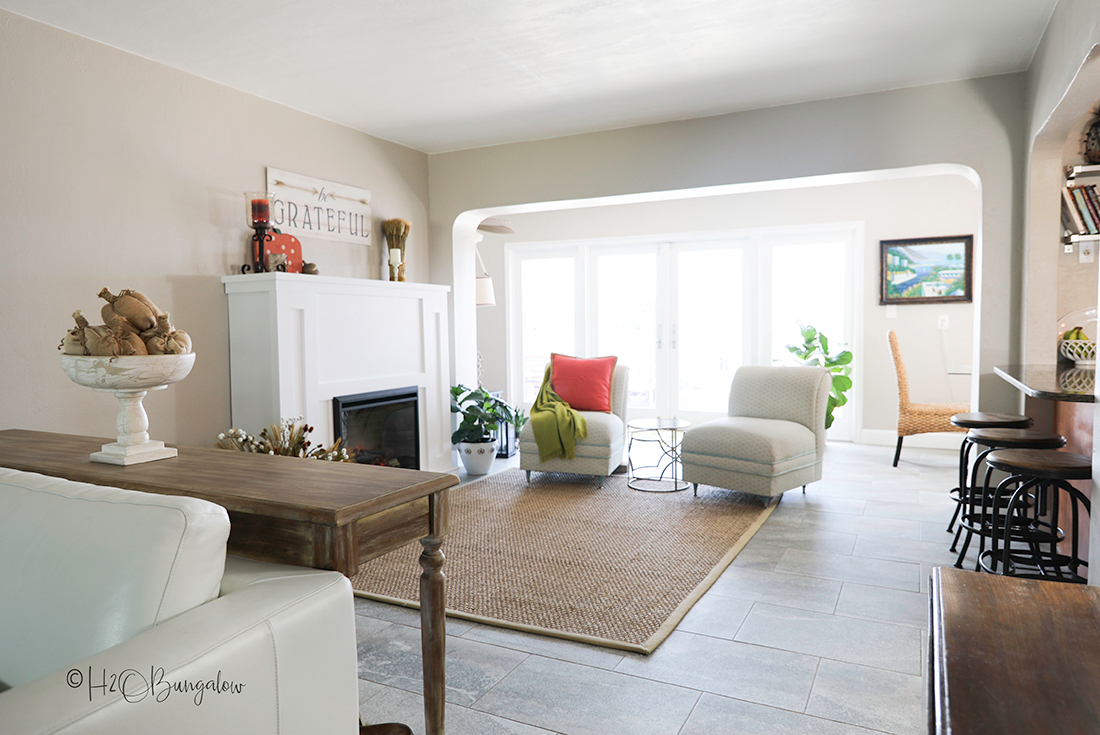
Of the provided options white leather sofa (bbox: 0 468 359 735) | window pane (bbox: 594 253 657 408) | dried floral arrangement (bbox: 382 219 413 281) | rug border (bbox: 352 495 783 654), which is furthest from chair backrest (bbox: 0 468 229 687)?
window pane (bbox: 594 253 657 408)

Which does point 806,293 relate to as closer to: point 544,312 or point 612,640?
point 544,312

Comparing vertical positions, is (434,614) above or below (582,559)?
above

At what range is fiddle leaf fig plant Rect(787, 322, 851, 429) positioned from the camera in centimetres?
597

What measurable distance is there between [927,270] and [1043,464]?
3.97 m

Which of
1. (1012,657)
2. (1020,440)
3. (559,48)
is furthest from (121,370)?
(1020,440)

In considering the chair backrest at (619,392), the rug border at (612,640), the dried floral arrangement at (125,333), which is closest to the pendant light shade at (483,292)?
the chair backrest at (619,392)

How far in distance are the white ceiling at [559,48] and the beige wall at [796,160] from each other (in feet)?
0.45

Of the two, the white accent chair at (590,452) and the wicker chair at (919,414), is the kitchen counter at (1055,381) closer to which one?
the wicker chair at (919,414)

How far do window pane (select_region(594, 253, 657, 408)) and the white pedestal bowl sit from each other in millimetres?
5707

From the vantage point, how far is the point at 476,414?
5129 millimetres

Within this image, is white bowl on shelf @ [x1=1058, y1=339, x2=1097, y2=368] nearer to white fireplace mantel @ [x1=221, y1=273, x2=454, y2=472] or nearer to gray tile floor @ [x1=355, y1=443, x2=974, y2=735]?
gray tile floor @ [x1=355, y1=443, x2=974, y2=735]

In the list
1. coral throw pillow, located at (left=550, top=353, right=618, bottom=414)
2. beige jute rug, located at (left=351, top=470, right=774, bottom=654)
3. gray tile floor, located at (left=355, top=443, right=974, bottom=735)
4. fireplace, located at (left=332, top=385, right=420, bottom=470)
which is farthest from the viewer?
coral throw pillow, located at (left=550, top=353, right=618, bottom=414)

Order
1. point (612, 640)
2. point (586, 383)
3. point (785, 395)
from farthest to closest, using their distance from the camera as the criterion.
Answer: point (586, 383) → point (785, 395) → point (612, 640)

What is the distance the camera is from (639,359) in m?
7.29
